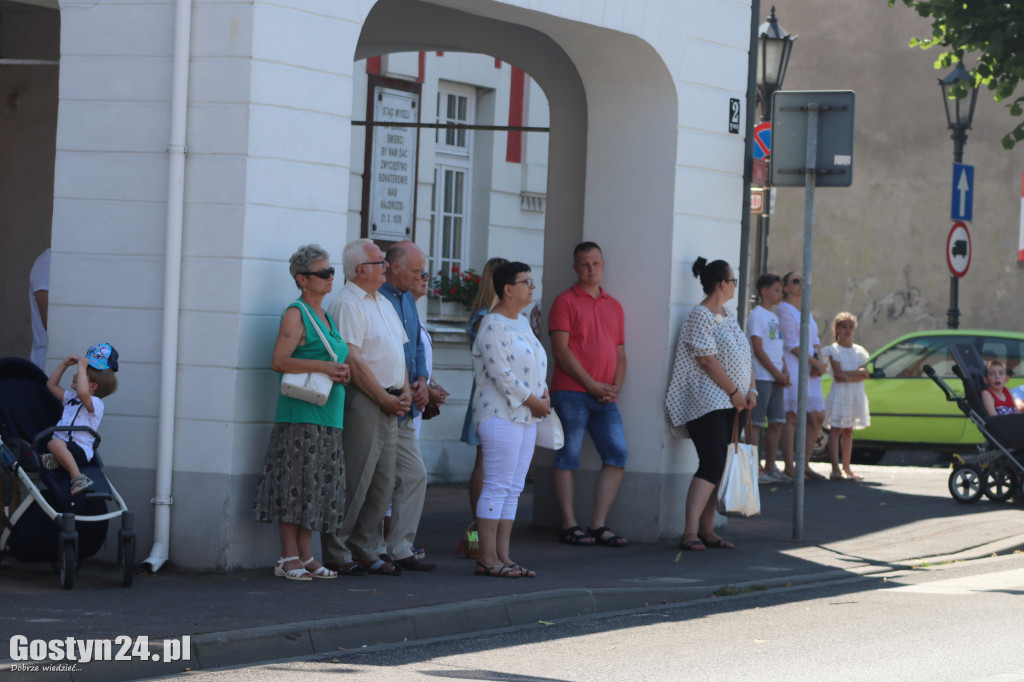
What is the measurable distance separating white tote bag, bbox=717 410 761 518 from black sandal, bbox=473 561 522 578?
2170mm

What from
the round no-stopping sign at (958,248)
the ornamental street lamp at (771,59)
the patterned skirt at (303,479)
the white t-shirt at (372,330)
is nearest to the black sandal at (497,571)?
the patterned skirt at (303,479)

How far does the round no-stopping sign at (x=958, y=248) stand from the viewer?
2053 cm

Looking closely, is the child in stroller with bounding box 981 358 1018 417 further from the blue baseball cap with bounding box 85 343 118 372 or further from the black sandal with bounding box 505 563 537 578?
the blue baseball cap with bounding box 85 343 118 372

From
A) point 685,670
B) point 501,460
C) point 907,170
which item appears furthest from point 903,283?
point 685,670

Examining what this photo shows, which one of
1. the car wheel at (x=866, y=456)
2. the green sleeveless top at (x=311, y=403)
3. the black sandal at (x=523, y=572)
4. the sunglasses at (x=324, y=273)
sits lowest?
the car wheel at (x=866, y=456)

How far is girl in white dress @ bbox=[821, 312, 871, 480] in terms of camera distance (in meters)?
17.0

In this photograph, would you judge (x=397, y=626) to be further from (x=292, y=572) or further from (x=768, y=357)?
(x=768, y=357)

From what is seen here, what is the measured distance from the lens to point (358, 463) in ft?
30.2

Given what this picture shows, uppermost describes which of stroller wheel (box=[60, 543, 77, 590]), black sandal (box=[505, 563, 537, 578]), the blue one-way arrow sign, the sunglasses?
the blue one-way arrow sign

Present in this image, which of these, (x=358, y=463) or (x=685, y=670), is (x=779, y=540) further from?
(x=685, y=670)

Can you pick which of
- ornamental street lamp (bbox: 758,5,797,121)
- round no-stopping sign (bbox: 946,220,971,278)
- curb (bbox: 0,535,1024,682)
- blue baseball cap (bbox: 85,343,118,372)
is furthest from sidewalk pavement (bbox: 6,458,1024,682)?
round no-stopping sign (bbox: 946,220,971,278)

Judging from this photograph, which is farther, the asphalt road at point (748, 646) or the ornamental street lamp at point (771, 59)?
the ornamental street lamp at point (771, 59)

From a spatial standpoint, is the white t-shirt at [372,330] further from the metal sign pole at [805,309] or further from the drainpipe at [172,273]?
the metal sign pole at [805,309]

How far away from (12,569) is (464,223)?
9017 millimetres
